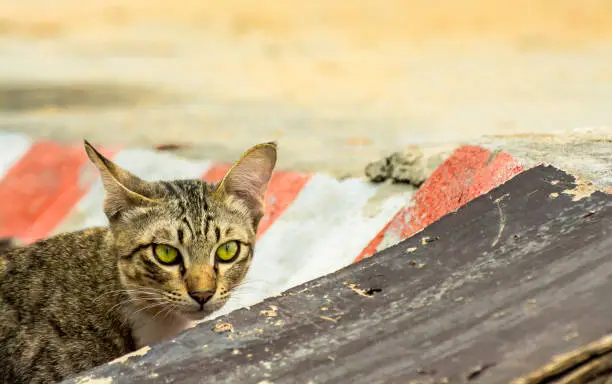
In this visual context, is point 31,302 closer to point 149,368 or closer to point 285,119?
point 149,368

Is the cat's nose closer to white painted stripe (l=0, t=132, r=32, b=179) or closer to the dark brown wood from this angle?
the dark brown wood

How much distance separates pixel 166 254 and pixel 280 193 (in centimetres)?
183

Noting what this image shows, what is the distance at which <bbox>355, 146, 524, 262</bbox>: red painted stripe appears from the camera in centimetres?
428

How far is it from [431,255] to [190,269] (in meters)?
1.16

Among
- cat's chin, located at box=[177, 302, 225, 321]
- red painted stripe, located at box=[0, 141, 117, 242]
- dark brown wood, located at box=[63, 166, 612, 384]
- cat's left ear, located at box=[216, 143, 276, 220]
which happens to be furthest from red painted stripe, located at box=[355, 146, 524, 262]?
red painted stripe, located at box=[0, 141, 117, 242]

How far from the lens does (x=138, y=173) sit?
659 centimetres

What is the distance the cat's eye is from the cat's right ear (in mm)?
382

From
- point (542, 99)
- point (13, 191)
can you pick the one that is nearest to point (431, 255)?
point (13, 191)

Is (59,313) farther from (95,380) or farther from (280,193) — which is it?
(280,193)

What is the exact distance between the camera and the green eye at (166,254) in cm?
404

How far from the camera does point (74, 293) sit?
424cm

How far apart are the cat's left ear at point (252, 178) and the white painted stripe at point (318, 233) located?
48 centimetres

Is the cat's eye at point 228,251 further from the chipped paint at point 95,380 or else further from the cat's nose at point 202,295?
the chipped paint at point 95,380

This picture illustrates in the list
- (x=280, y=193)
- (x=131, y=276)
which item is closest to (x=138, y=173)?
(x=280, y=193)
